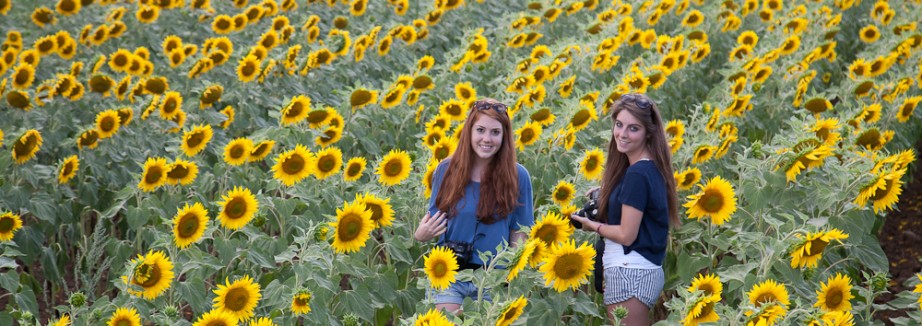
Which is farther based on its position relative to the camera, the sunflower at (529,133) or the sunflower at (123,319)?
the sunflower at (529,133)

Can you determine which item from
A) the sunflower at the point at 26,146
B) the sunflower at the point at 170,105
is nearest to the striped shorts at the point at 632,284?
the sunflower at the point at 26,146

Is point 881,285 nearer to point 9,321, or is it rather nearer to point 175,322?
point 175,322

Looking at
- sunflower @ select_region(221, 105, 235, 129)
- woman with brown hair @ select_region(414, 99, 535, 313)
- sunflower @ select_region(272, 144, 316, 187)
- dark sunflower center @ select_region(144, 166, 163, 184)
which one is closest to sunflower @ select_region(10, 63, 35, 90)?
sunflower @ select_region(221, 105, 235, 129)

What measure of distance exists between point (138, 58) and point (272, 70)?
84 cm

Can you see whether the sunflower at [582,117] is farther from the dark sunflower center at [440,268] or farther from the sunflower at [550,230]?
the dark sunflower center at [440,268]

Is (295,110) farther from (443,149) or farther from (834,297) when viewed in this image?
(834,297)

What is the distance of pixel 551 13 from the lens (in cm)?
868

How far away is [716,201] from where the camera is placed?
3701mm

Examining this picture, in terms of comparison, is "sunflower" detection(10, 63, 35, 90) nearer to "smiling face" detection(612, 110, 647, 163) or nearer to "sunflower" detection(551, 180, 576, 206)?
"sunflower" detection(551, 180, 576, 206)

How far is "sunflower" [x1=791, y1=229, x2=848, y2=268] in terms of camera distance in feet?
10.7

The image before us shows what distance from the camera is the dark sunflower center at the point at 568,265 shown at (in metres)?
3.21

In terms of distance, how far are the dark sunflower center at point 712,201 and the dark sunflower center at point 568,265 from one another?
2.39 ft

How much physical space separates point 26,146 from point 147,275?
1.68m

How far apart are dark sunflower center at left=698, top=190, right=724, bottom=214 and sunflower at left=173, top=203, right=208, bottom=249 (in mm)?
1863
